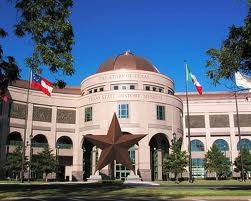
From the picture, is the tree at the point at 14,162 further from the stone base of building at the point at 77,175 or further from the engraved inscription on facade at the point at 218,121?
the engraved inscription on facade at the point at 218,121

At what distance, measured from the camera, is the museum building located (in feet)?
217

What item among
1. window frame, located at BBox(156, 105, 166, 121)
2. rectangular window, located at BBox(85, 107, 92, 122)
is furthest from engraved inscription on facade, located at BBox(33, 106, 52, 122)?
window frame, located at BBox(156, 105, 166, 121)

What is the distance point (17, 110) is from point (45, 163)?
36.0ft

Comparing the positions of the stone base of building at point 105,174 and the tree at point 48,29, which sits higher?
the tree at point 48,29

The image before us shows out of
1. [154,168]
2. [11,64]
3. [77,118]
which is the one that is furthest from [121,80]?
[11,64]

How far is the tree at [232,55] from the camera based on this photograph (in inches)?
949

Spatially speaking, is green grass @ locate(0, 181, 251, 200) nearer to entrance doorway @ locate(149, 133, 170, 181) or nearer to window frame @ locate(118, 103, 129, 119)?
window frame @ locate(118, 103, 129, 119)

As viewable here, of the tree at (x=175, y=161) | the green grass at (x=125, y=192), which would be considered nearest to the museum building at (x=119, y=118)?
the tree at (x=175, y=161)

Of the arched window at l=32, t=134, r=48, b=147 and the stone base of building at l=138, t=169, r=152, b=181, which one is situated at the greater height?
the arched window at l=32, t=134, r=48, b=147

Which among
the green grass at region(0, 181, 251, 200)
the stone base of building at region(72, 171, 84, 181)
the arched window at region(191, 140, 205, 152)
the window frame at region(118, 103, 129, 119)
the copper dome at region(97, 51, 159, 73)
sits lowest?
the green grass at region(0, 181, 251, 200)

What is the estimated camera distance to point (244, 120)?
263ft

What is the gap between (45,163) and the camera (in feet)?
211

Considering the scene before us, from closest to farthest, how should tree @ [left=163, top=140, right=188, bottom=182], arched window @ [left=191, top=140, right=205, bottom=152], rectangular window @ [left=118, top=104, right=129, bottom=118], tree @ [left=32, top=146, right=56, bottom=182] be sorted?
1. tree @ [left=163, top=140, right=188, bottom=182]
2. tree @ [left=32, top=146, right=56, bottom=182]
3. rectangular window @ [left=118, top=104, right=129, bottom=118]
4. arched window @ [left=191, top=140, right=205, bottom=152]

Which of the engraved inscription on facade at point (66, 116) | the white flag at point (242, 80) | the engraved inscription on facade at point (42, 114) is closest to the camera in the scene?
the white flag at point (242, 80)
